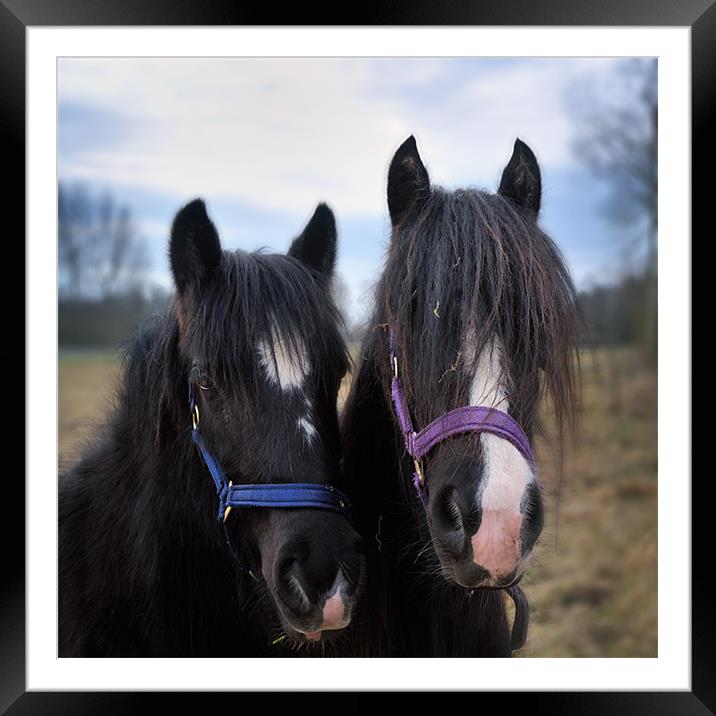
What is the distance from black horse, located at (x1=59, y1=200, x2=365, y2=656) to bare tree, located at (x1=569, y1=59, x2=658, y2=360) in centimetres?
148

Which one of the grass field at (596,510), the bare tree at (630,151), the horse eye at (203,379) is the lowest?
the grass field at (596,510)

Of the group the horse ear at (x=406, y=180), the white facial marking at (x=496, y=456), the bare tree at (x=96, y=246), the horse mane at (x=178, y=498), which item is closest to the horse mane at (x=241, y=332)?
the horse mane at (x=178, y=498)

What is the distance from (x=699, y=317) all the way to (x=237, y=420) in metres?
1.84

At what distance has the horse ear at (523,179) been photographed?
7.20ft

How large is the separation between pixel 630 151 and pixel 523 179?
1.31 meters

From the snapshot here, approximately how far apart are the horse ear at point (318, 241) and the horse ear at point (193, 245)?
36 cm

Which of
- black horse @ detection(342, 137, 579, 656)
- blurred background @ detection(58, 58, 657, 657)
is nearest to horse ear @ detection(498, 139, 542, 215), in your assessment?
black horse @ detection(342, 137, 579, 656)

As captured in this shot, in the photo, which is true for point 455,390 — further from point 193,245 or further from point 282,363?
point 193,245

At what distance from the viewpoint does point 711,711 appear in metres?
2.59

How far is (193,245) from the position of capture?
2234mm

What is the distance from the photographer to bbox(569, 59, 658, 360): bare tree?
113 inches

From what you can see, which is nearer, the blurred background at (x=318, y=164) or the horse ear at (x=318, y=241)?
the horse ear at (x=318, y=241)

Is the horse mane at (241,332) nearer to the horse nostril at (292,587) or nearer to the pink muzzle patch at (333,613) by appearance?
the horse nostril at (292,587)

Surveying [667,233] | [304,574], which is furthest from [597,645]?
[304,574]
